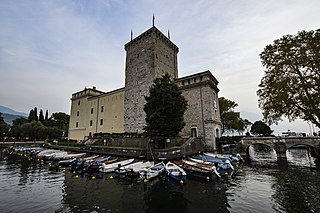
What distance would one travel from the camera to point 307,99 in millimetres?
16906

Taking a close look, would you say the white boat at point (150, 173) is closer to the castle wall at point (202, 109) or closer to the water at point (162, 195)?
the water at point (162, 195)

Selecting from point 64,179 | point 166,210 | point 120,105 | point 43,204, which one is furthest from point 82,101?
point 166,210

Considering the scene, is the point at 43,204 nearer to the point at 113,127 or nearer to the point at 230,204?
the point at 230,204

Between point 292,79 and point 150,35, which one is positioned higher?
point 150,35

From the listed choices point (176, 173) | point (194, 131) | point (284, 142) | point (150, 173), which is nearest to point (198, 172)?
point (176, 173)

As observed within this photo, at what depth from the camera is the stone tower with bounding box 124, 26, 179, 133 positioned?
29328mm

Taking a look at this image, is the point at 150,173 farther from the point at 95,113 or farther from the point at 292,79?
the point at 95,113

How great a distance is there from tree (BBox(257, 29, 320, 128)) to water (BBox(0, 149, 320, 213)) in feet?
26.9

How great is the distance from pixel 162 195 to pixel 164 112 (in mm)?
10560

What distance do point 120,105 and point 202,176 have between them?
2494cm

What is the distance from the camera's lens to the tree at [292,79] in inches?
647

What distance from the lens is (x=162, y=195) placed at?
927 cm

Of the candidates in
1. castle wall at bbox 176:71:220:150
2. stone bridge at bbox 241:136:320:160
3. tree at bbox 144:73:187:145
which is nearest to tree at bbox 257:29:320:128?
stone bridge at bbox 241:136:320:160

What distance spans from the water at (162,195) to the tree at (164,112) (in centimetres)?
655
